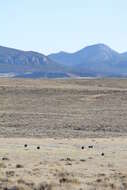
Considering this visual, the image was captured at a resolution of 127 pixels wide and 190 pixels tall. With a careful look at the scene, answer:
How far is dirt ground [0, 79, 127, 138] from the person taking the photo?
123 feet

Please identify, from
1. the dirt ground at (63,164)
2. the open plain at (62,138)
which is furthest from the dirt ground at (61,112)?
the dirt ground at (63,164)

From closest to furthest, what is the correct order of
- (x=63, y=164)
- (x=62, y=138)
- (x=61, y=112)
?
(x=63, y=164) < (x=62, y=138) < (x=61, y=112)

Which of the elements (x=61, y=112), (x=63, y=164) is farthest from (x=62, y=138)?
(x=61, y=112)

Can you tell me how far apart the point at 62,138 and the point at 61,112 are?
1712cm

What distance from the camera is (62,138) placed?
32.9 m

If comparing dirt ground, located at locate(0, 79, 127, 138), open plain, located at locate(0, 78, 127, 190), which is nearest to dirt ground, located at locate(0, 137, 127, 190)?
open plain, located at locate(0, 78, 127, 190)

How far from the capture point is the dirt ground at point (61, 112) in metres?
37.4

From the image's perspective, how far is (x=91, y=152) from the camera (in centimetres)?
2581

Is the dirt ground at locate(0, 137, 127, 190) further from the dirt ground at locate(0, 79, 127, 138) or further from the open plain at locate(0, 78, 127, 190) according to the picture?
the dirt ground at locate(0, 79, 127, 138)

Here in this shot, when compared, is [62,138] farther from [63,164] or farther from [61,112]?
[61,112]

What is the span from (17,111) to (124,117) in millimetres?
9565

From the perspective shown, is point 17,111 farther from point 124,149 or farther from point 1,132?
point 124,149

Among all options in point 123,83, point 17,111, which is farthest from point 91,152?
point 123,83

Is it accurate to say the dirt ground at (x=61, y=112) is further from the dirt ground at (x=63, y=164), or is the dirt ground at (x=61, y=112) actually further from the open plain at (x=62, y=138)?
the dirt ground at (x=63, y=164)
